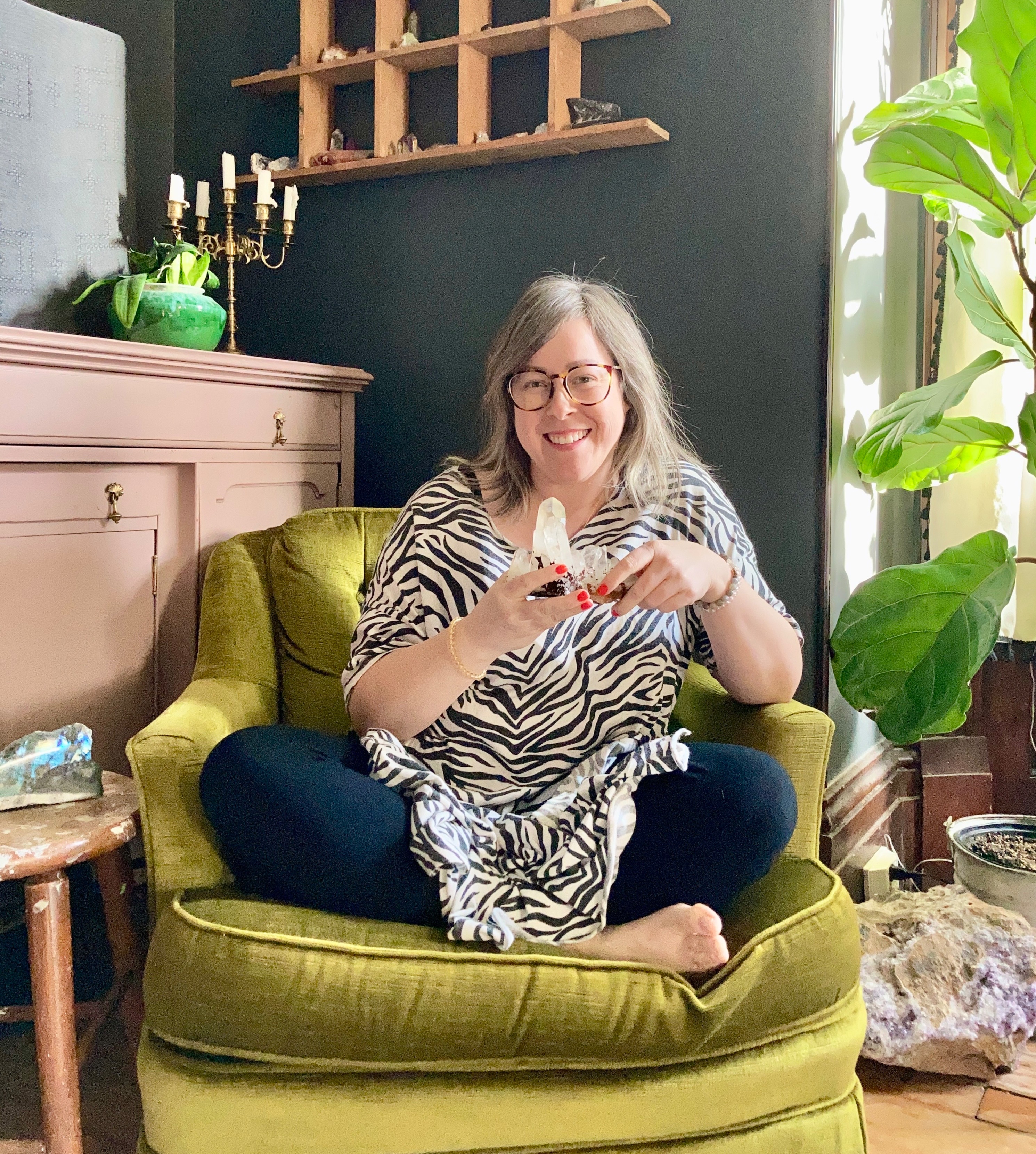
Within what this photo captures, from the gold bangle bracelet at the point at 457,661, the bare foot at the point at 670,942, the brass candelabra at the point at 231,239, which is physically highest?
the brass candelabra at the point at 231,239

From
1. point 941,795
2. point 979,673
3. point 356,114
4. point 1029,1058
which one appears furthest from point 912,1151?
point 356,114

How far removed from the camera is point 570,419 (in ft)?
4.54

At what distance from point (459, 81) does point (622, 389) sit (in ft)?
3.34

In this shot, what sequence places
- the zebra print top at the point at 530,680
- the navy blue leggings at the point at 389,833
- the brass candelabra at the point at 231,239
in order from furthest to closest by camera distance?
the brass candelabra at the point at 231,239 → the zebra print top at the point at 530,680 → the navy blue leggings at the point at 389,833

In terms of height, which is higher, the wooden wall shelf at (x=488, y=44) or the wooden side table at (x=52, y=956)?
the wooden wall shelf at (x=488, y=44)

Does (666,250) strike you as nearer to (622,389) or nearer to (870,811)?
(622,389)

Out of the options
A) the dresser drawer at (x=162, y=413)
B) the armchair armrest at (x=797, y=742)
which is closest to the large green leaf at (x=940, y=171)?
the armchair armrest at (x=797, y=742)

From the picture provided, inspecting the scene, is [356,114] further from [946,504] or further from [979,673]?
[979,673]

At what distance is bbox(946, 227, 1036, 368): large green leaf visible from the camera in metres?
1.58

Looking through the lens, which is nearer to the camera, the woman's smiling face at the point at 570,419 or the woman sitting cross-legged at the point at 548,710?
the woman sitting cross-legged at the point at 548,710

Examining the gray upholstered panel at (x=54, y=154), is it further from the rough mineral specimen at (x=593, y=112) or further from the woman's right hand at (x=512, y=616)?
the woman's right hand at (x=512, y=616)

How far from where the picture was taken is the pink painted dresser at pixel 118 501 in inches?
61.8

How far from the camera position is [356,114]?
2.32 metres

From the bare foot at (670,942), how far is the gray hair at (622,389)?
1.90ft
